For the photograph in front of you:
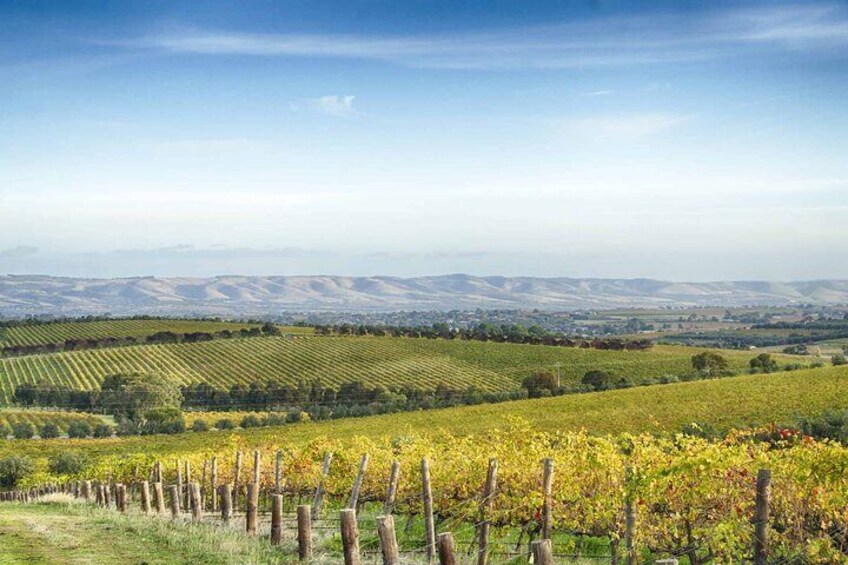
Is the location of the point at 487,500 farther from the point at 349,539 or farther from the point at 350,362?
the point at 350,362

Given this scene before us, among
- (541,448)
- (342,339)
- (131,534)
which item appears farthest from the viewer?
(342,339)

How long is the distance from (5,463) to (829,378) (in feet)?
189

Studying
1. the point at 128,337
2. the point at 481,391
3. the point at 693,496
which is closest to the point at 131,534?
the point at 693,496

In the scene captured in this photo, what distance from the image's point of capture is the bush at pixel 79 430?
90.7 metres

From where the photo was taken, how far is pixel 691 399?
62500mm

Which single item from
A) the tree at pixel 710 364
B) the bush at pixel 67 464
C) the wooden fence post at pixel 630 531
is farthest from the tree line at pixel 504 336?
the wooden fence post at pixel 630 531

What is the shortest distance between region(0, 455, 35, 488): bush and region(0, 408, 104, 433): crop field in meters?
39.7

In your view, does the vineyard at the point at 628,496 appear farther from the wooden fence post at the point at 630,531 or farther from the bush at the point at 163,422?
the bush at the point at 163,422

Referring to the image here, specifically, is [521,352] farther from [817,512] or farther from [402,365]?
[817,512]

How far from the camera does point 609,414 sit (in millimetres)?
59469

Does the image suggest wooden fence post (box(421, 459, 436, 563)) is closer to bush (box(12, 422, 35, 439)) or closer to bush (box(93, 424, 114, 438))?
bush (box(12, 422, 35, 439))

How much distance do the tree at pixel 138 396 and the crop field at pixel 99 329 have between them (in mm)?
48667

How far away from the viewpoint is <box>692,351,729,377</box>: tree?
97.6 meters

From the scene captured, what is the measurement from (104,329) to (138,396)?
70.0 metres
